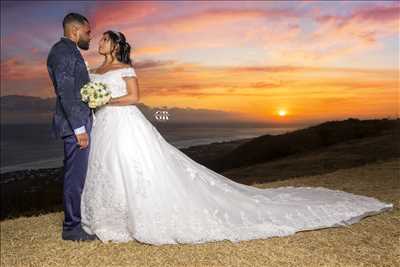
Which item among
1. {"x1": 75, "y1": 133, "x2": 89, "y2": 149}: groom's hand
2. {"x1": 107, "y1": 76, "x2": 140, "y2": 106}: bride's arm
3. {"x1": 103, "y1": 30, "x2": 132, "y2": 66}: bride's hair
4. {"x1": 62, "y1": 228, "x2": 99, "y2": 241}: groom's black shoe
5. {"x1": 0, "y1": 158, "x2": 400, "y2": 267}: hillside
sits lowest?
{"x1": 0, "y1": 158, "x2": 400, "y2": 267}: hillside

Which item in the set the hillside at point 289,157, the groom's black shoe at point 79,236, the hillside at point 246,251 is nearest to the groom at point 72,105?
the groom's black shoe at point 79,236

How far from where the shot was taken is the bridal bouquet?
6.76 meters

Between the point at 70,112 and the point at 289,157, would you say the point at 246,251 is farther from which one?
the point at 289,157

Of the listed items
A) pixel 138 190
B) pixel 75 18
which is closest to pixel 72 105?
pixel 75 18

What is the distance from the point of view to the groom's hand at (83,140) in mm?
6994

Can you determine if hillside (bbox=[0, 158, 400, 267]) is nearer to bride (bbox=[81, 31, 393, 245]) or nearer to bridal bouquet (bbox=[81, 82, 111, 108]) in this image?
bride (bbox=[81, 31, 393, 245])

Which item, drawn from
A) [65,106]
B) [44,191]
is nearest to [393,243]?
[65,106]

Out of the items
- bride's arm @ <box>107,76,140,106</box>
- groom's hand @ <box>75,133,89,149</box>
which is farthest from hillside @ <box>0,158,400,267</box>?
bride's arm @ <box>107,76,140,106</box>

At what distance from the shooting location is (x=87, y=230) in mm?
7473

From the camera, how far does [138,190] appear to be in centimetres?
693

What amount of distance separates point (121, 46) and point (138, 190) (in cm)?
199

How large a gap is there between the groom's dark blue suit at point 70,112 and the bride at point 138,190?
14 cm

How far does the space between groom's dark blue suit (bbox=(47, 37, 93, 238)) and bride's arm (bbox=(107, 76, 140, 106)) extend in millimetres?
460

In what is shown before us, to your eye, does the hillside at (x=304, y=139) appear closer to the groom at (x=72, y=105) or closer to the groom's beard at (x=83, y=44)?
the groom at (x=72, y=105)
